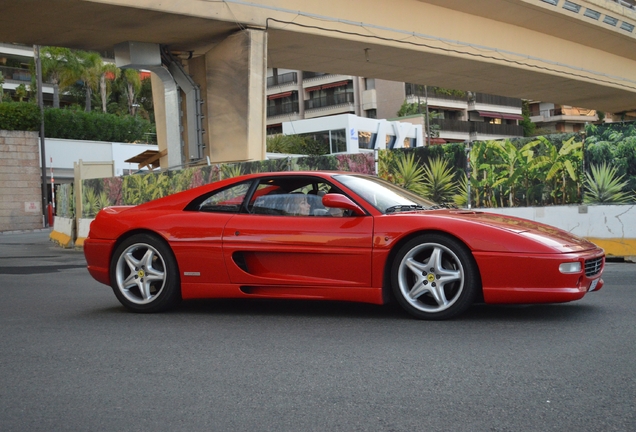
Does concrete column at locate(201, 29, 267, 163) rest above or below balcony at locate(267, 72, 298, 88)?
below

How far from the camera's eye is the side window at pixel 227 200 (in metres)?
6.73

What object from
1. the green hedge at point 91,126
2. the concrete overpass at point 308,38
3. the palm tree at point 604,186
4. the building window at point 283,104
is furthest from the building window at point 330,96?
the palm tree at point 604,186

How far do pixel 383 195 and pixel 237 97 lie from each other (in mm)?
14947

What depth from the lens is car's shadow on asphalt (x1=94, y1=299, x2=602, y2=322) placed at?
6.02 meters

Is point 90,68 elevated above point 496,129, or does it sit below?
above

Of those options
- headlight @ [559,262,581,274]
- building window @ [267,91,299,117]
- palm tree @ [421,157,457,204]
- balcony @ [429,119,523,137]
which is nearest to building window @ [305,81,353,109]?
building window @ [267,91,299,117]

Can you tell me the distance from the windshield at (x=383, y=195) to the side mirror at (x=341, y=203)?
144 mm

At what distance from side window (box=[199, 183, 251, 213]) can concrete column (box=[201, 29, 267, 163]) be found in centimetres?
1370

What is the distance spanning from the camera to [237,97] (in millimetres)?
20938

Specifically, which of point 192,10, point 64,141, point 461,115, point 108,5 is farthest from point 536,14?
point 461,115

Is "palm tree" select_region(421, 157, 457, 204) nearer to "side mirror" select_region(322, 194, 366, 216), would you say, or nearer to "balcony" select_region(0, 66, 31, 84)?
"side mirror" select_region(322, 194, 366, 216)

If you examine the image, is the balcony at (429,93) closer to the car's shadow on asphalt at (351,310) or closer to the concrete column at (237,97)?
the concrete column at (237,97)

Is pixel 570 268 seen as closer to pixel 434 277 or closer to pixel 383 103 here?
pixel 434 277

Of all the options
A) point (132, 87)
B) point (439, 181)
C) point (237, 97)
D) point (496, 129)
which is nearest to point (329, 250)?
point (439, 181)
